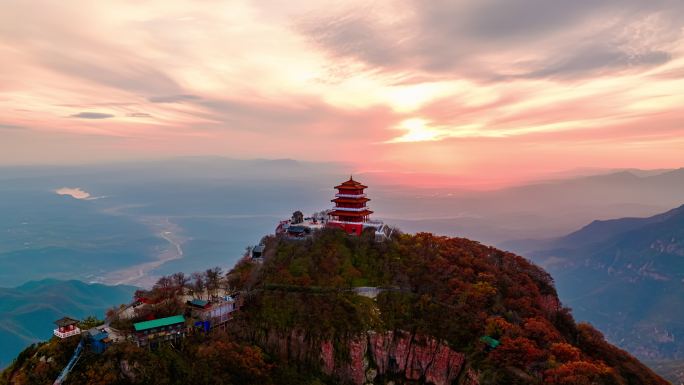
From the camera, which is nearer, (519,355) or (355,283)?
(519,355)

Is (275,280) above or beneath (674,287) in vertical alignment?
above

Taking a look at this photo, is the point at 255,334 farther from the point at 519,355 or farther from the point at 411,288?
the point at 519,355

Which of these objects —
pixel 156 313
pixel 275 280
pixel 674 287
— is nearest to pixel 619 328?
pixel 674 287

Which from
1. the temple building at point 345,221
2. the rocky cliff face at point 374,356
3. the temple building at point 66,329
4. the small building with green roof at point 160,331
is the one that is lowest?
the rocky cliff face at point 374,356

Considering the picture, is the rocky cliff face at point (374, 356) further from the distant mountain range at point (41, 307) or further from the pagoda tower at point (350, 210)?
the distant mountain range at point (41, 307)

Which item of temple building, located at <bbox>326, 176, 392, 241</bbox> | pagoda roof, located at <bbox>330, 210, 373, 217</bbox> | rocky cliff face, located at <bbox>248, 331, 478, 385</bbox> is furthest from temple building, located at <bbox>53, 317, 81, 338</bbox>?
pagoda roof, located at <bbox>330, 210, 373, 217</bbox>

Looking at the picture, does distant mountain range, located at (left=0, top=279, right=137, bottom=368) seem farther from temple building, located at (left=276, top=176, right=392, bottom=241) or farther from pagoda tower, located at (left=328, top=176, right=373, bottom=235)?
pagoda tower, located at (left=328, top=176, right=373, bottom=235)

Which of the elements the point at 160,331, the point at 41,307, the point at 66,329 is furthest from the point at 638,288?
the point at 41,307

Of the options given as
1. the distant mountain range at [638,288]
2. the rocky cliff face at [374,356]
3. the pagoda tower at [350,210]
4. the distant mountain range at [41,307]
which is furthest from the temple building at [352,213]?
the distant mountain range at [638,288]
